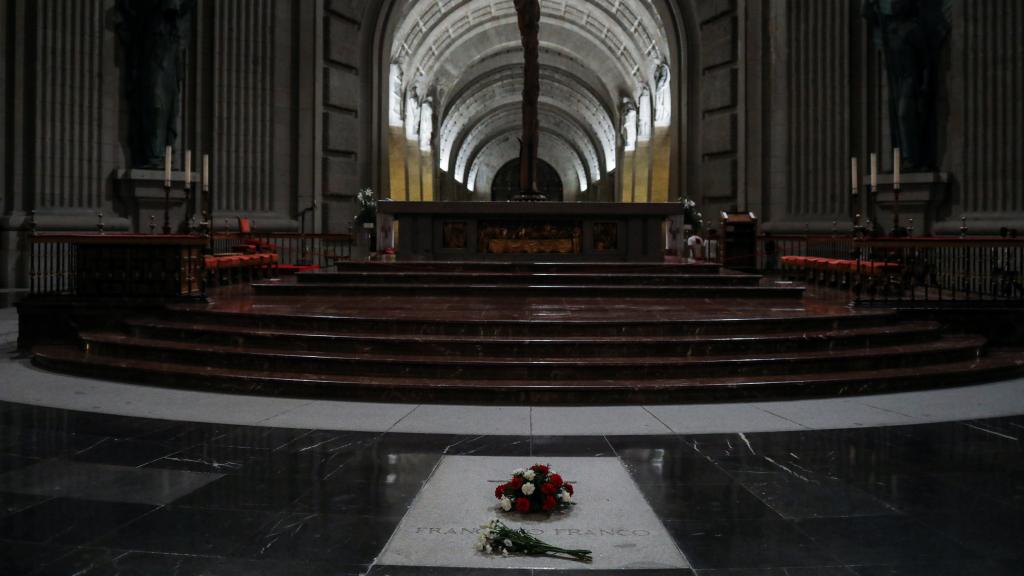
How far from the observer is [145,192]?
51.2 feet

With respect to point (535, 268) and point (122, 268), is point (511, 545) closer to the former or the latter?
point (122, 268)

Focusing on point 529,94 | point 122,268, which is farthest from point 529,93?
point 122,268

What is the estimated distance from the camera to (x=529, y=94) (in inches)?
514

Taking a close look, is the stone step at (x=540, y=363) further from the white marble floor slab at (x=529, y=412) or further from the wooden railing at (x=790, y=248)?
the wooden railing at (x=790, y=248)

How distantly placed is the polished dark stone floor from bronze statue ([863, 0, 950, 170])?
11.0m

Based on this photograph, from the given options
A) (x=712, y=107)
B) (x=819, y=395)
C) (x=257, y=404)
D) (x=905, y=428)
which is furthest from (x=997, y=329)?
(x=712, y=107)

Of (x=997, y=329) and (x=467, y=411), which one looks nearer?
(x=467, y=411)

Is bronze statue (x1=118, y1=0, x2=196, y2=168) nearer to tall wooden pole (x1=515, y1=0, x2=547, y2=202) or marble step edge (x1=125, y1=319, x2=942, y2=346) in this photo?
tall wooden pole (x1=515, y1=0, x2=547, y2=202)

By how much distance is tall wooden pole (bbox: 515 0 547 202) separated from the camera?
498 inches

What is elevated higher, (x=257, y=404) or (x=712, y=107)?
(x=712, y=107)

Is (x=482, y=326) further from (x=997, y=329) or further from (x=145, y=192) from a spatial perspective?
(x=145, y=192)

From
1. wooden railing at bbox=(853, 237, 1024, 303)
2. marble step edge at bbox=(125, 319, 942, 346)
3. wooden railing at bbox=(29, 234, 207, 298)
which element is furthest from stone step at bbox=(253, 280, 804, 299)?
marble step edge at bbox=(125, 319, 942, 346)

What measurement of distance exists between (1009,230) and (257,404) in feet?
43.2

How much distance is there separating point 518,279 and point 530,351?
4031 mm
